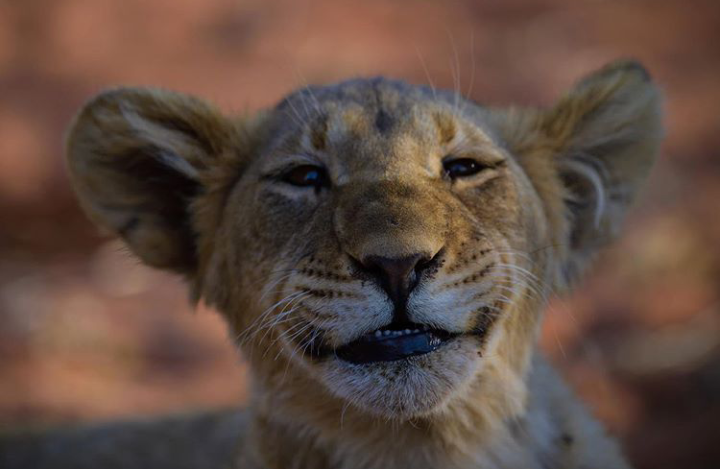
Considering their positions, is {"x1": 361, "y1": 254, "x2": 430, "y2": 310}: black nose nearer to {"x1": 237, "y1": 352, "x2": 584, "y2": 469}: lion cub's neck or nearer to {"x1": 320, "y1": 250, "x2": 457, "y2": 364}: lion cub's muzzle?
{"x1": 320, "y1": 250, "x2": 457, "y2": 364}: lion cub's muzzle

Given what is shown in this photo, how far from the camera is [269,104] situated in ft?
24.6

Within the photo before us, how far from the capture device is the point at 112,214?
318cm

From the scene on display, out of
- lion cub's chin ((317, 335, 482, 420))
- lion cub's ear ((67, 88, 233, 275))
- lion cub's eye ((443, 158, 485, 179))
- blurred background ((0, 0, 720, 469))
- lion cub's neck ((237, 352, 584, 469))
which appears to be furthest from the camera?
blurred background ((0, 0, 720, 469))

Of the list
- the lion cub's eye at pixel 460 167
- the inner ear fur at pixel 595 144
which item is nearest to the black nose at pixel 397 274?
the lion cub's eye at pixel 460 167

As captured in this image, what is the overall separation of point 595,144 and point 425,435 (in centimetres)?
118

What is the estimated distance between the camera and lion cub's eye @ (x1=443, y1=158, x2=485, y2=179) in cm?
282

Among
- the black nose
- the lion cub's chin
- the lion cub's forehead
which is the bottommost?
the lion cub's chin

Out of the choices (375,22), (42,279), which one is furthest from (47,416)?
(375,22)

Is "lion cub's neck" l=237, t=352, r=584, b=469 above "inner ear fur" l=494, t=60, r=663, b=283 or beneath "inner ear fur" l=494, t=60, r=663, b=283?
beneath

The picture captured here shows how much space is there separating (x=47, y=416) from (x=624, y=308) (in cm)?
382

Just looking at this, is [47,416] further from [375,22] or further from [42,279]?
[375,22]

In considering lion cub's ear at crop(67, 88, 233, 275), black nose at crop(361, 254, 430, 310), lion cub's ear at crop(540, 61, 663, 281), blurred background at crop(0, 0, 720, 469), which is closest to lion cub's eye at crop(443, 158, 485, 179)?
lion cub's ear at crop(540, 61, 663, 281)

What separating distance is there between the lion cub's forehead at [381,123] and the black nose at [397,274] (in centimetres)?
46

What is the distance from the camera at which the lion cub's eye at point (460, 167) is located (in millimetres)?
2824
